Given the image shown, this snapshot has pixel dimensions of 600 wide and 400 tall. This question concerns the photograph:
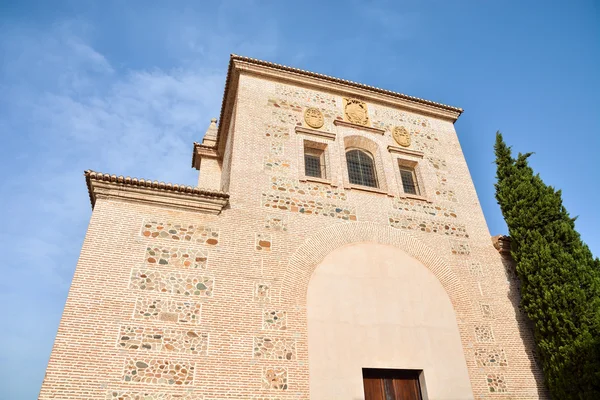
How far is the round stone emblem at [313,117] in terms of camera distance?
421 inches

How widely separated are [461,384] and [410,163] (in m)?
5.53

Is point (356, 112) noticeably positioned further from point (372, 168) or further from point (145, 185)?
point (145, 185)

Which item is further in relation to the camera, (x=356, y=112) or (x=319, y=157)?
(x=356, y=112)

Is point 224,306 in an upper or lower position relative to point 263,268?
lower

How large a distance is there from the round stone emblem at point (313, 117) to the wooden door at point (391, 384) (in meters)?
5.96

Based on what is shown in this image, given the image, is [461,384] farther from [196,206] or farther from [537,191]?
[196,206]

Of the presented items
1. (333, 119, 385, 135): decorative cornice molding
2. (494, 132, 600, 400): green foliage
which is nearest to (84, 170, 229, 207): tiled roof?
(333, 119, 385, 135): decorative cornice molding

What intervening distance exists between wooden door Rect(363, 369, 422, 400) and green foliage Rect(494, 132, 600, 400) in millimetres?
2829

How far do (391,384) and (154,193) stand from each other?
5.70 metres

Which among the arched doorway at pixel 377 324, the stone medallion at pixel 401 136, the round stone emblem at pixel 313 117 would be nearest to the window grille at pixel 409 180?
the stone medallion at pixel 401 136

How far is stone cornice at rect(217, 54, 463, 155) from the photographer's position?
11055 millimetres

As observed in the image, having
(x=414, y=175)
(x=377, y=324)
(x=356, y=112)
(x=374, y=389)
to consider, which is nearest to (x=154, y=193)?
(x=377, y=324)

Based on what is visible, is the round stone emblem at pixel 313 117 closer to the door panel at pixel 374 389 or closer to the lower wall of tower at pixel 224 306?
the lower wall of tower at pixel 224 306

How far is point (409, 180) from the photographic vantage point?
11062mm
